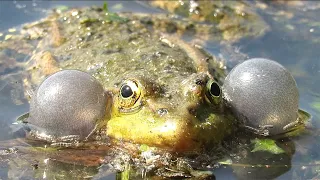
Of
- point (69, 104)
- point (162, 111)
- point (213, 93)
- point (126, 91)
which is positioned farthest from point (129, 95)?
point (213, 93)

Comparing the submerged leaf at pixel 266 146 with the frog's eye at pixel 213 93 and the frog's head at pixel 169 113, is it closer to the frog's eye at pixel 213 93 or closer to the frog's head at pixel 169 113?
the frog's head at pixel 169 113

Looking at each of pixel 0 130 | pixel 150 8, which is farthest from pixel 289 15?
pixel 0 130

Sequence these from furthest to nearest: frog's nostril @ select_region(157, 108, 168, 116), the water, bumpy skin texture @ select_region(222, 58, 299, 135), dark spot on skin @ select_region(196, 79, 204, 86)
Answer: bumpy skin texture @ select_region(222, 58, 299, 135) < the water < dark spot on skin @ select_region(196, 79, 204, 86) < frog's nostril @ select_region(157, 108, 168, 116)

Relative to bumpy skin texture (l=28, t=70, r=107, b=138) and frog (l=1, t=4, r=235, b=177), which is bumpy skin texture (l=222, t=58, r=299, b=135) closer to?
frog (l=1, t=4, r=235, b=177)

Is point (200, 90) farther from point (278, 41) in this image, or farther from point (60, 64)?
point (278, 41)

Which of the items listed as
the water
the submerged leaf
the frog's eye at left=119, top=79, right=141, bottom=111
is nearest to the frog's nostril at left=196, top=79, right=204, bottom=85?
the frog's eye at left=119, top=79, right=141, bottom=111

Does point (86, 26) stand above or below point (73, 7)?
below
